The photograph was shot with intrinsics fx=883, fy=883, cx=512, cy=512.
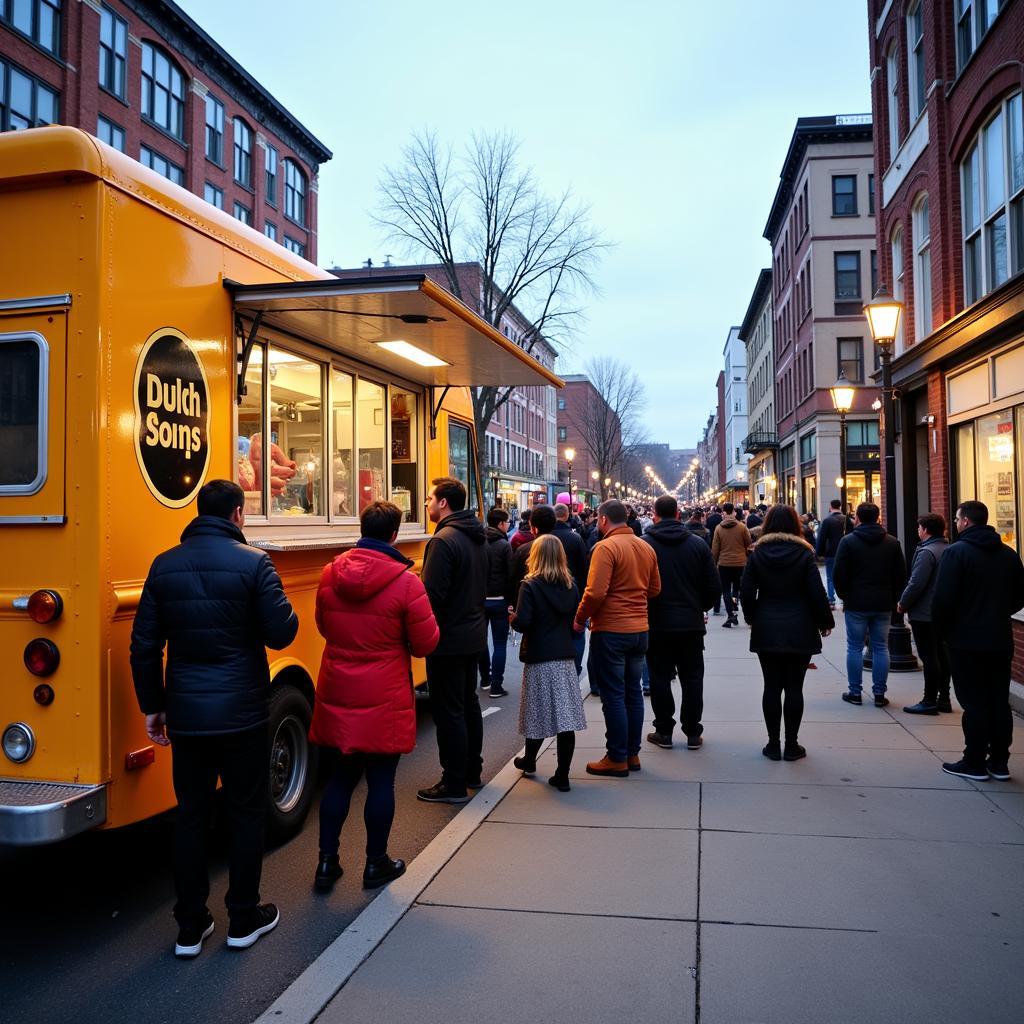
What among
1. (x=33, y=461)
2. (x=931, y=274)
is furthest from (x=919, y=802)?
(x=931, y=274)

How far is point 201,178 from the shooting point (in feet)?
113

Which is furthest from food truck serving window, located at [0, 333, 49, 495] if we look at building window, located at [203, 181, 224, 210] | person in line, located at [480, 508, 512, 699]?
building window, located at [203, 181, 224, 210]

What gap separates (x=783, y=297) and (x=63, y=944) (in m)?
48.3

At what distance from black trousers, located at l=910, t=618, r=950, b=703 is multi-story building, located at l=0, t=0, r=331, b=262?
21713 millimetres

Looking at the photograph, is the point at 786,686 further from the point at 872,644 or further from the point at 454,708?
the point at 454,708

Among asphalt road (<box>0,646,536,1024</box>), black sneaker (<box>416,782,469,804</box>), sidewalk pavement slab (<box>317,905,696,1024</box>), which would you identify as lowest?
asphalt road (<box>0,646,536,1024</box>)

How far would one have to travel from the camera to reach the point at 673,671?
23.5 feet

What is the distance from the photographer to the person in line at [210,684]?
3654mm

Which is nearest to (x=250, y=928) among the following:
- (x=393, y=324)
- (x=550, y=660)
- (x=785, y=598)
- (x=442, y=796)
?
(x=442, y=796)

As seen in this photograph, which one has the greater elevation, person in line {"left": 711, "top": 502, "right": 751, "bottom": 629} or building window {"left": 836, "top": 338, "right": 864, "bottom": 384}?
building window {"left": 836, "top": 338, "right": 864, "bottom": 384}

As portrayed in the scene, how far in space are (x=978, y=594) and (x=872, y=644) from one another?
2.85 metres

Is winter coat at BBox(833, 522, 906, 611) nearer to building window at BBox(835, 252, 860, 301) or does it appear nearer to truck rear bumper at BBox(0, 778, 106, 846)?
truck rear bumper at BBox(0, 778, 106, 846)

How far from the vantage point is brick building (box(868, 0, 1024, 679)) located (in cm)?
979

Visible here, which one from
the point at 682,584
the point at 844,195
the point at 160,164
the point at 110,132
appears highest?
the point at 844,195
